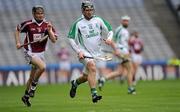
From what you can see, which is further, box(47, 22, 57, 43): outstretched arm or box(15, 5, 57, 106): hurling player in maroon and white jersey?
box(15, 5, 57, 106): hurling player in maroon and white jersey

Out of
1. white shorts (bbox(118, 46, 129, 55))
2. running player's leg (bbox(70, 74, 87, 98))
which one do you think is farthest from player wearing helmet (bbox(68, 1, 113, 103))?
white shorts (bbox(118, 46, 129, 55))

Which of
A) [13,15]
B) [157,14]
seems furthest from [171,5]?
[13,15]

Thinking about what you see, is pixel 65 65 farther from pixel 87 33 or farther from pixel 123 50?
pixel 87 33

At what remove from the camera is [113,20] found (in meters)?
36.5

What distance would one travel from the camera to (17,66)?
31828mm

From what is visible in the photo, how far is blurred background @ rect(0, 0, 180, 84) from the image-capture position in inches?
1366

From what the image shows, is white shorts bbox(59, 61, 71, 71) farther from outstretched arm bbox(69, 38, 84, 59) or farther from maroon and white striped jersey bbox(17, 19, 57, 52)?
outstretched arm bbox(69, 38, 84, 59)

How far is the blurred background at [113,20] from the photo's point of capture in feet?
Answer: 114

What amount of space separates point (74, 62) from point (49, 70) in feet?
11.0

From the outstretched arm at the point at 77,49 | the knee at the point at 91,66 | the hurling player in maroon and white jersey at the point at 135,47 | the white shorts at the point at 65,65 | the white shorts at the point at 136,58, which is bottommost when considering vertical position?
the white shorts at the point at 65,65

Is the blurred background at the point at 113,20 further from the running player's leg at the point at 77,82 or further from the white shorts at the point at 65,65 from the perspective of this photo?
the running player's leg at the point at 77,82

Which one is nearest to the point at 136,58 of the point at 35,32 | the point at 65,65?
the point at 65,65

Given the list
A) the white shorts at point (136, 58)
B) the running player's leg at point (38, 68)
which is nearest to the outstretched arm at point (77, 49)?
the running player's leg at point (38, 68)

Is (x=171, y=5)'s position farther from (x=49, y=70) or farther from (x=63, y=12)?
(x=49, y=70)
